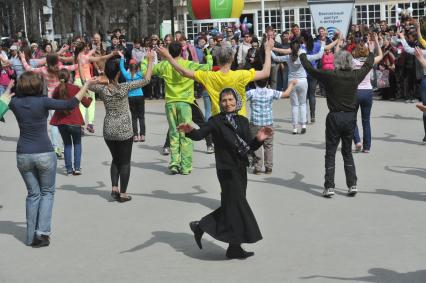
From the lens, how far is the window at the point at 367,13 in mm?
70875

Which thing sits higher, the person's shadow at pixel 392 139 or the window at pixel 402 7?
the window at pixel 402 7

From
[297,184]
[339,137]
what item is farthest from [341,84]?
[297,184]

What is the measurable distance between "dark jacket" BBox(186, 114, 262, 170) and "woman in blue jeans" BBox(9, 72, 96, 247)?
51.9 inches

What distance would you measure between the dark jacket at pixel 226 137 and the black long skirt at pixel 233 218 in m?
0.08

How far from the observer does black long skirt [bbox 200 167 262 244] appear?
7.35 metres

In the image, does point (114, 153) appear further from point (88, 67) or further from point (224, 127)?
point (88, 67)

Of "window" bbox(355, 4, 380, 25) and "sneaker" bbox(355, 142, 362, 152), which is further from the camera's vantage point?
"window" bbox(355, 4, 380, 25)

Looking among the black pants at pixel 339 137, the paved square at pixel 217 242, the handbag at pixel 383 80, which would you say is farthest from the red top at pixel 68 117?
the handbag at pixel 383 80

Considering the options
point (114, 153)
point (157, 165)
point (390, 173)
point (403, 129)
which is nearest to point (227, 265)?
point (114, 153)

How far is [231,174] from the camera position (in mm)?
7531

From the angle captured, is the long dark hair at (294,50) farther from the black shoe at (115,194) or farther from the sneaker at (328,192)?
the black shoe at (115,194)

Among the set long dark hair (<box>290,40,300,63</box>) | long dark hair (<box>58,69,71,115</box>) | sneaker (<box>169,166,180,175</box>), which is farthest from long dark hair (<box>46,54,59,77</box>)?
long dark hair (<box>290,40,300,63</box>)

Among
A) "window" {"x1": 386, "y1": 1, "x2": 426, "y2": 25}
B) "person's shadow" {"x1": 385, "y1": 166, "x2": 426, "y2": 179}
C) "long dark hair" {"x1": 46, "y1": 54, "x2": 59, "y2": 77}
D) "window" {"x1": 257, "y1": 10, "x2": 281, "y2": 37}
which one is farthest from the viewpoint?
"window" {"x1": 257, "y1": 10, "x2": 281, "y2": 37}

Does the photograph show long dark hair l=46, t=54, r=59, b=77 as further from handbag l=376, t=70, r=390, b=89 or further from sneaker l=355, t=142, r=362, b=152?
handbag l=376, t=70, r=390, b=89
